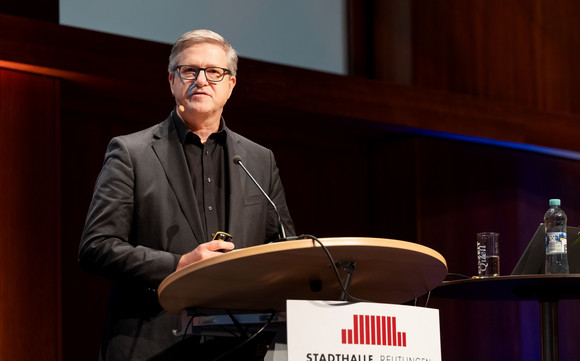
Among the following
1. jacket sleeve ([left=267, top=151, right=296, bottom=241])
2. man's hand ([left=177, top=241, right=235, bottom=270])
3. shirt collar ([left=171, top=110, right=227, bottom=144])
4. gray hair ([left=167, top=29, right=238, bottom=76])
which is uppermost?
gray hair ([left=167, top=29, right=238, bottom=76])

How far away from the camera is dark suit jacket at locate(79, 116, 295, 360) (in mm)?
2176

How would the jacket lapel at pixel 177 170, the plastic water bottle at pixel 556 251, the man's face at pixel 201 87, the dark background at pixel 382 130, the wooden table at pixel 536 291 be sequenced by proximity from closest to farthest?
the jacket lapel at pixel 177 170, the man's face at pixel 201 87, the wooden table at pixel 536 291, the plastic water bottle at pixel 556 251, the dark background at pixel 382 130

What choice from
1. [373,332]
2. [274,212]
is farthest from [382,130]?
[373,332]

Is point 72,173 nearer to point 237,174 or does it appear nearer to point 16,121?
point 16,121

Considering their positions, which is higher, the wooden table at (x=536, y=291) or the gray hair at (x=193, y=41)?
the gray hair at (x=193, y=41)

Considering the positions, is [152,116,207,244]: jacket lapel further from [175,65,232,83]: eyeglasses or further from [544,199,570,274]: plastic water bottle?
[544,199,570,274]: plastic water bottle

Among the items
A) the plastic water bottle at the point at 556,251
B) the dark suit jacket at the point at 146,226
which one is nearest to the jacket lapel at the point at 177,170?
the dark suit jacket at the point at 146,226

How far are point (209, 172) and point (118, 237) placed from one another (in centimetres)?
36

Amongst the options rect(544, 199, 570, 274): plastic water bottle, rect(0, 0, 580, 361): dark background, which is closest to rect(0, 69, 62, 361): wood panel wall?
rect(0, 0, 580, 361): dark background

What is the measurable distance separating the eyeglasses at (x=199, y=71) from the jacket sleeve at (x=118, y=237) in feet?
0.92

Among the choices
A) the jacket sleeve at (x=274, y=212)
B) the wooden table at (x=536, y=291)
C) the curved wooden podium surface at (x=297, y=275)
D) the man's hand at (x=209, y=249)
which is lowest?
the wooden table at (x=536, y=291)

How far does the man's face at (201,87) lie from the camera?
8.23ft

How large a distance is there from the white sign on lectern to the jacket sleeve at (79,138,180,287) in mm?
525

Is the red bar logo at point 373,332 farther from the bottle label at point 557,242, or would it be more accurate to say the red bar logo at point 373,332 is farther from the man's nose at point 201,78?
the bottle label at point 557,242
